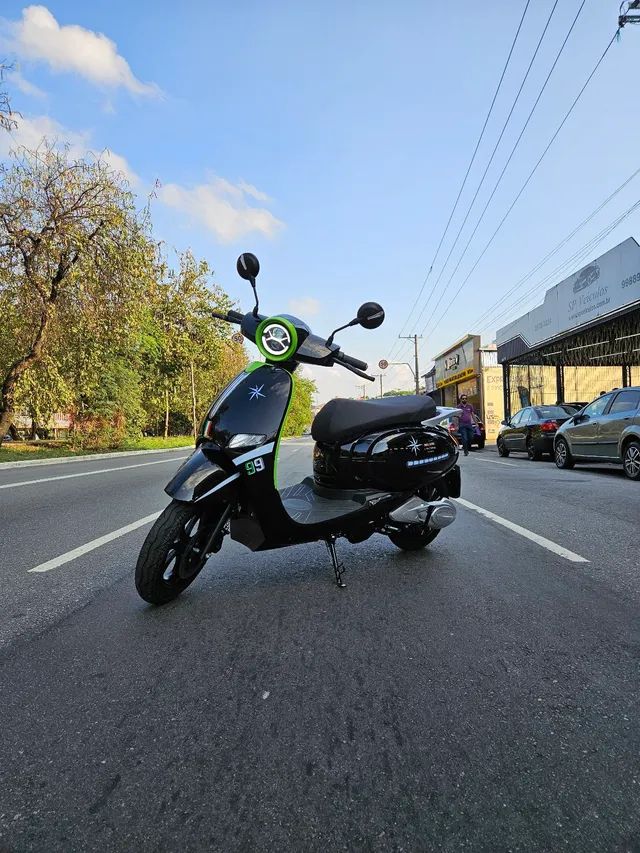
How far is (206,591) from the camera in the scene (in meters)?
3.33

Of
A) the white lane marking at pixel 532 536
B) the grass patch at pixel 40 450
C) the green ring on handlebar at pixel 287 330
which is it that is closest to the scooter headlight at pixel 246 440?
the green ring on handlebar at pixel 287 330

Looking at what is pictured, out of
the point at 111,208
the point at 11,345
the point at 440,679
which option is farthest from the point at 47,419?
the point at 440,679

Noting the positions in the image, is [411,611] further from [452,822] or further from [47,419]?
[47,419]

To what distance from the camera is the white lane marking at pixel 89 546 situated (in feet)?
13.0

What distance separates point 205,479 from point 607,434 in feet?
30.6

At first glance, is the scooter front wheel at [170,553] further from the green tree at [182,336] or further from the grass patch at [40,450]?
the green tree at [182,336]

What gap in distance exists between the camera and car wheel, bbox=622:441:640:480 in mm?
8984

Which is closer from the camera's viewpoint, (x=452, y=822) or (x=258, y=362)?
(x=452, y=822)

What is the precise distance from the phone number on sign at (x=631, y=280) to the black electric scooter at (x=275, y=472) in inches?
519

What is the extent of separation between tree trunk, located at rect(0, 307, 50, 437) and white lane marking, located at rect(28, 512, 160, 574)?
14.6m

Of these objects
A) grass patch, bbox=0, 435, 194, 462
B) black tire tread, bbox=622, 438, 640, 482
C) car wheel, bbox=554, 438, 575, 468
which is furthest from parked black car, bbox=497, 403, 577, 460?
grass patch, bbox=0, 435, 194, 462

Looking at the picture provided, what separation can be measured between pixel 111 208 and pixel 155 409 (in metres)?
27.6

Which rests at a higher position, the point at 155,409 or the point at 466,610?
the point at 155,409

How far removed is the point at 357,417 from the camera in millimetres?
3672
